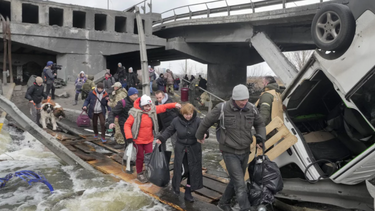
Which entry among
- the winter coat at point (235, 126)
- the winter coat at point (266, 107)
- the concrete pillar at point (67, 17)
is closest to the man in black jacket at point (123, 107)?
the winter coat at point (266, 107)

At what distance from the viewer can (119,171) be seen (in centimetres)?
580

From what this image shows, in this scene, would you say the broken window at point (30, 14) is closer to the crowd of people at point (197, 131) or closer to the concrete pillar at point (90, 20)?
the concrete pillar at point (90, 20)

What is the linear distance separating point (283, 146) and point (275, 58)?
11311mm

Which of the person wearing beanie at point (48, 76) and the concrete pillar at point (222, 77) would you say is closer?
the person wearing beanie at point (48, 76)

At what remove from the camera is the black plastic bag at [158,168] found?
450cm

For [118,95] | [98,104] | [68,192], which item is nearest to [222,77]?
[118,95]

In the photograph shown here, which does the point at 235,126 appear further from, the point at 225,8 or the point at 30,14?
the point at 30,14

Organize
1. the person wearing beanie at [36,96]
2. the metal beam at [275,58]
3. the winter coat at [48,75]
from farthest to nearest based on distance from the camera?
1. the metal beam at [275,58]
2. the winter coat at [48,75]
3. the person wearing beanie at [36,96]

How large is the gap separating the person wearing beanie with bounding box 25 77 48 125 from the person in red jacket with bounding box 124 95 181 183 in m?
5.35

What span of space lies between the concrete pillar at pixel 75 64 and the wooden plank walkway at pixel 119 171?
10.5 metres

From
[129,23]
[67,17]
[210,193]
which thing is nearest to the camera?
[210,193]

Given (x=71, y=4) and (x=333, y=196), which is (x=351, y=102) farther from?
(x=71, y=4)

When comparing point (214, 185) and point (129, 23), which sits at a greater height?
point (129, 23)

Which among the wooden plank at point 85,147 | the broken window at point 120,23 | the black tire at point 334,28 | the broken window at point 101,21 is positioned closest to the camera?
the black tire at point 334,28
